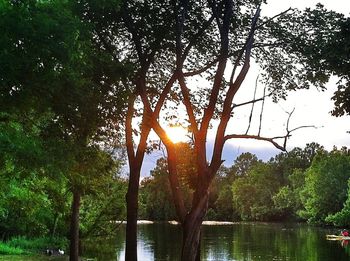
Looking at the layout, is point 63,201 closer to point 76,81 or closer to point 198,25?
point 198,25

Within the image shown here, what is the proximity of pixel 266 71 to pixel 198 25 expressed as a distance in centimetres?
349

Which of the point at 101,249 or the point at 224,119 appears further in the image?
the point at 101,249

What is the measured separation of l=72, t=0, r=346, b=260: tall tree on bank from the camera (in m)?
16.1

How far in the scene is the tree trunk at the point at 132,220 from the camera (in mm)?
17705

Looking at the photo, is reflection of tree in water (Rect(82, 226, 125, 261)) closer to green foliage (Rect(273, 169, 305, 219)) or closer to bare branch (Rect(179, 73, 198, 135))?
bare branch (Rect(179, 73, 198, 135))

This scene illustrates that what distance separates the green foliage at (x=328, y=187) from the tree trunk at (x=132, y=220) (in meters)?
74.3

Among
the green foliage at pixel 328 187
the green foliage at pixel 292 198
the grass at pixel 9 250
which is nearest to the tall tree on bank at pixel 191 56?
the grass at pixel 9 250

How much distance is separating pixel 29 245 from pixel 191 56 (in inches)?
926

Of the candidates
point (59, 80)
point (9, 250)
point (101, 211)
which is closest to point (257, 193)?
point (101, 211)

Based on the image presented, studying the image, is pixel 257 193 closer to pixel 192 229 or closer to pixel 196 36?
pixel 196 36

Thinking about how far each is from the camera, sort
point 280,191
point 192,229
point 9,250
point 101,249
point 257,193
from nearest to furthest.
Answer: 1. point 192,229
2. point 9,250
3. point 101,249
4. point 280,191
5. point 257,193

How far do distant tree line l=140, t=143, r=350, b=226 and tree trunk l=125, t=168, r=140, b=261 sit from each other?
6089 cm

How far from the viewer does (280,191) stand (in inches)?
4828

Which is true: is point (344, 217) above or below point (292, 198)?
below
